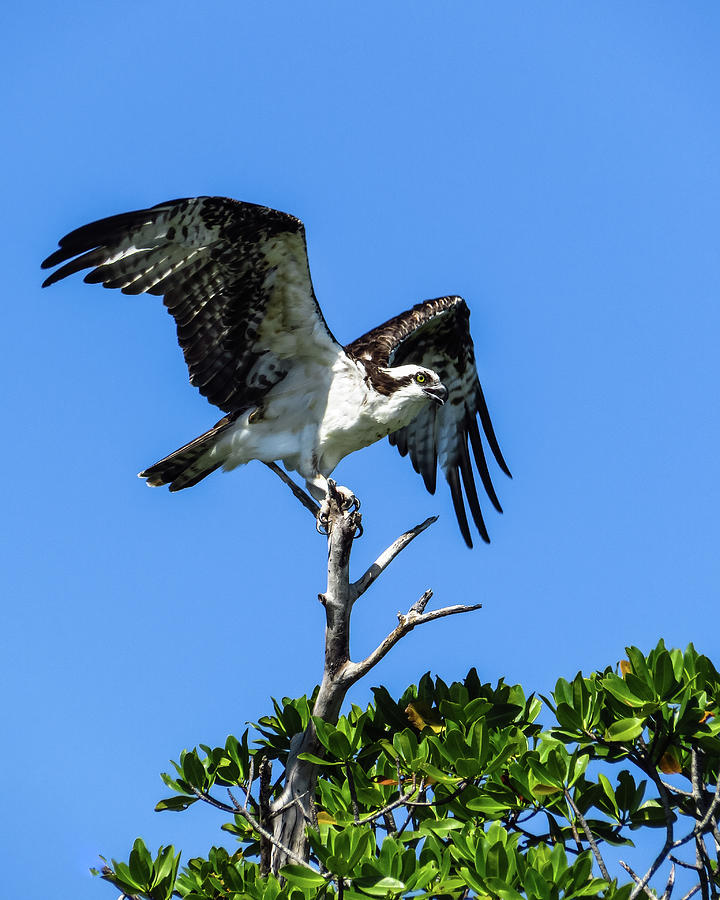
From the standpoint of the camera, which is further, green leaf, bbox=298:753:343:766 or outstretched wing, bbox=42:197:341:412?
outstretched wing, bbox=42:197:341:412

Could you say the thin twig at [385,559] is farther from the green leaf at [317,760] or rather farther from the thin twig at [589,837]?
the thin twig at [589,837]

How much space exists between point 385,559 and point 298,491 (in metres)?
1.80

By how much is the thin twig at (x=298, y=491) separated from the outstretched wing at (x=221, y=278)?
0.61 m

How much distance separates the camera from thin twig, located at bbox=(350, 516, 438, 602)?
6.28 metres

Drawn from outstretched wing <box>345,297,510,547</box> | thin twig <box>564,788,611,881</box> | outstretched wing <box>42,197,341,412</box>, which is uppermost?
outstretched wing <box>345,297,510,547</box>

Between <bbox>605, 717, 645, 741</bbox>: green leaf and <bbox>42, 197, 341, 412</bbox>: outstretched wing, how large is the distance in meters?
4.18

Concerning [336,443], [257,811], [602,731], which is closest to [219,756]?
[257,811]

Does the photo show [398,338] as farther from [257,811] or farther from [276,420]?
[257,811]

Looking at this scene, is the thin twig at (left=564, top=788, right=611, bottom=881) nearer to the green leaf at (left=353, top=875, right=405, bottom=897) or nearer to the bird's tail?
the green leaf at (left=353, top=875, right=405, bottom=897)

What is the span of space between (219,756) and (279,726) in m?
0.40

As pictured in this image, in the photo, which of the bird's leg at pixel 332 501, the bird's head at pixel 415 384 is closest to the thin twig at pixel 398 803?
the bird's leg at pixel 332 501

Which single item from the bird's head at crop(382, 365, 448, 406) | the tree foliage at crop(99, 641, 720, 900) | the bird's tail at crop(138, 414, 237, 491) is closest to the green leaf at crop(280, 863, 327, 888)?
the tree foliage at crop(99, 641, 720, 900)

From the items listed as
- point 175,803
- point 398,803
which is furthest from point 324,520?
point 398,803

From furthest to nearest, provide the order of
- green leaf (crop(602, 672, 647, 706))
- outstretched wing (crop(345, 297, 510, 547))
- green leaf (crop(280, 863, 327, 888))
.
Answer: outstretched wing (crop(345, 297, 510, 547)) < green leaf (crop(602, 672, 647, 706)) < green leaf (crop(280, 863, 327, 888))
